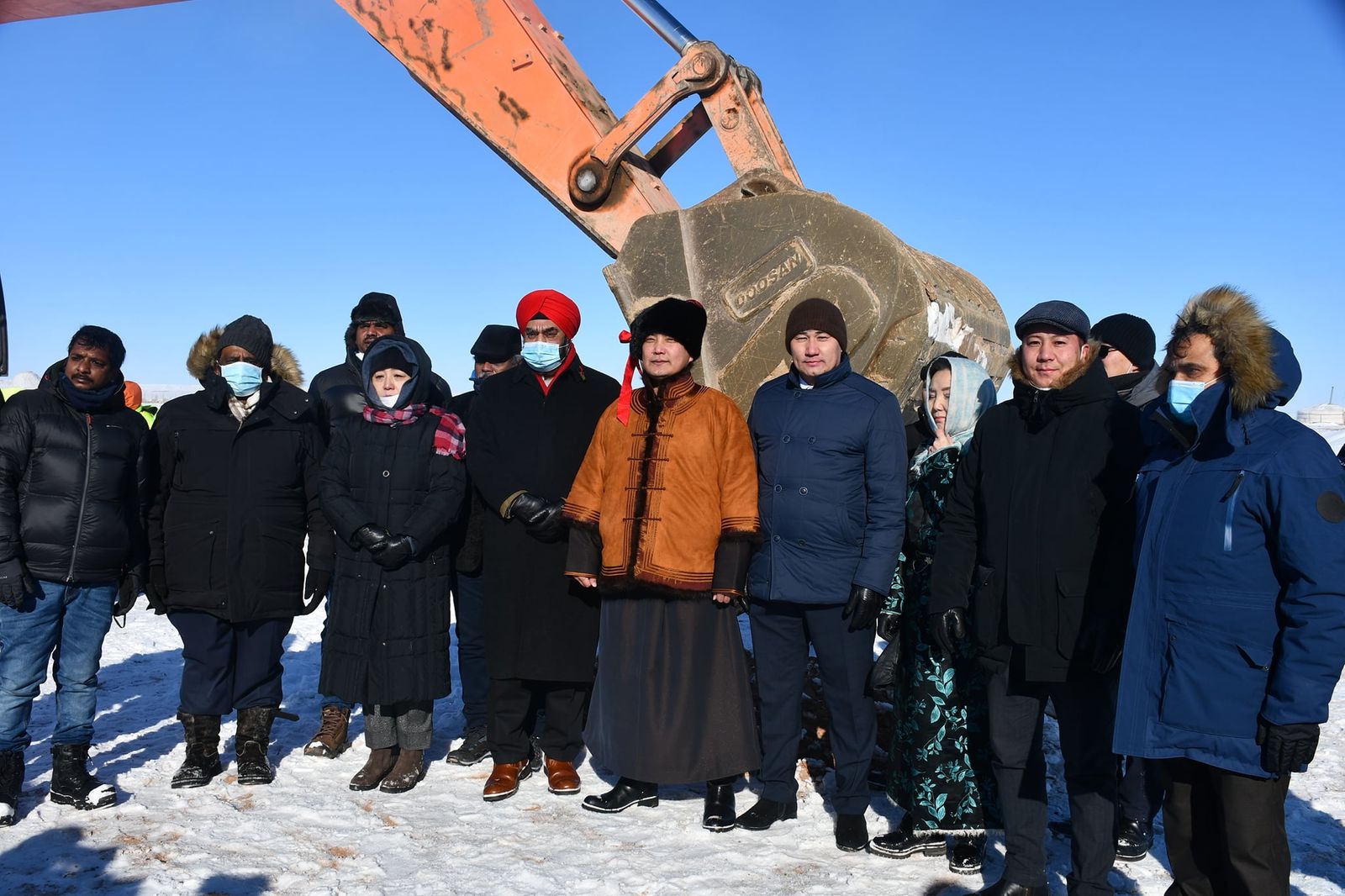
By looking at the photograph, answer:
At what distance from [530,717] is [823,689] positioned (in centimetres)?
133

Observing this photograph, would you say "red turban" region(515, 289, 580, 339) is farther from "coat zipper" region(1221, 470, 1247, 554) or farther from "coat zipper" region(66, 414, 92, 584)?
"coat zipper" region(1221, 470, 1247, 554)

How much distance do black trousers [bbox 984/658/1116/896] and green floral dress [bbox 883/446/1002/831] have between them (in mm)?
271

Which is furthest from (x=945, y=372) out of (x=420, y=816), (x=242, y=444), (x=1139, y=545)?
(x=242, y=444)

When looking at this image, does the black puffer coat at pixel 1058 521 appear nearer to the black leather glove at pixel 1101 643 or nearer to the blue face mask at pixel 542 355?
the black leather glove at pixel 1101 643

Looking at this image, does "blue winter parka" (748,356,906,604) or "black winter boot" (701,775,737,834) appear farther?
"black winter boot" (701,775,737,834)

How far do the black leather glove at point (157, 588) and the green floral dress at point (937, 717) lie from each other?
2.87 metres

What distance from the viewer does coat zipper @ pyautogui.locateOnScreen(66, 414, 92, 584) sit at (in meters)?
3.57

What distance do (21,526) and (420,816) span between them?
185 cm

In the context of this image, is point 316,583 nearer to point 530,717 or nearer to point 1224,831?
point 530,717

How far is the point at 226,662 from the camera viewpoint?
3.90 m

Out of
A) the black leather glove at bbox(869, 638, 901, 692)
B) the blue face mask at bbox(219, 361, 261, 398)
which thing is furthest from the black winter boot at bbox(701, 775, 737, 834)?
the blue face mask at bbox(219, 361, 261, 398)

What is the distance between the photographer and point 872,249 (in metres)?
4.24

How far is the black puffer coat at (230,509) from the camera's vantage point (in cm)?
383

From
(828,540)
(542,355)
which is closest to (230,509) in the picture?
(542,355)
